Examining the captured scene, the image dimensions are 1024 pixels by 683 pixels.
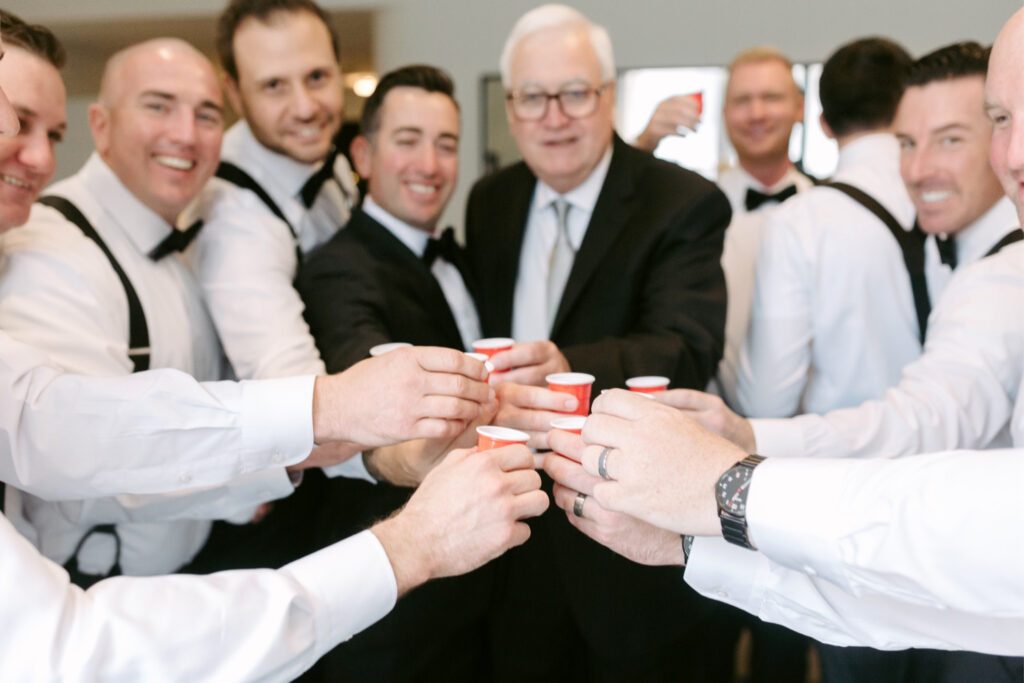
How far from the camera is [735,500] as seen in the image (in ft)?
4.68

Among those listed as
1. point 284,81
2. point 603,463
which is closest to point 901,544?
point 603,463

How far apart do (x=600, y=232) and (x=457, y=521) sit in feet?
4.36

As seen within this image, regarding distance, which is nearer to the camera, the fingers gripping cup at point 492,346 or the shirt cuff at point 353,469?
the fingers gripping cup at point 492,346

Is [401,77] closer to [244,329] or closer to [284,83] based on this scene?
[284,83]

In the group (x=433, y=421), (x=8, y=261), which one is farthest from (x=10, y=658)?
(x=8, y=261)

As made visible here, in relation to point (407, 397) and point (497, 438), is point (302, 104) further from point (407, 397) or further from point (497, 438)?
point (497, 438)

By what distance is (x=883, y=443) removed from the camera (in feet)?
7.29

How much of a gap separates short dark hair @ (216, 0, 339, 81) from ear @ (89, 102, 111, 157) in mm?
602

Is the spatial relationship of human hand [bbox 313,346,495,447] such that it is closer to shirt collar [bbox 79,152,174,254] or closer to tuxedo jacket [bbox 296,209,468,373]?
tuxedo jacket [bbox 296,209,468,373]

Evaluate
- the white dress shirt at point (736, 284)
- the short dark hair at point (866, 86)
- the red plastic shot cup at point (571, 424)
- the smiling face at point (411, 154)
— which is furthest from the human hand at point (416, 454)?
the short dark hair at point (866, 86)

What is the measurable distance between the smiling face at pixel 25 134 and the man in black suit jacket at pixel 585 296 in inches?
49.6

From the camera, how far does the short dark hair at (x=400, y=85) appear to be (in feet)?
9.29

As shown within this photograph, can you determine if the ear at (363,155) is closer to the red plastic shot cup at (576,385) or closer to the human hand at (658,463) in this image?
the red plastic shot cup at (576,385)

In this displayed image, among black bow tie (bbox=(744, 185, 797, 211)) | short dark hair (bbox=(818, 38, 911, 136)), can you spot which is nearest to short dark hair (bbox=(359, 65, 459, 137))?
short dark hair (bbox=(818, 38, 911, 136))
